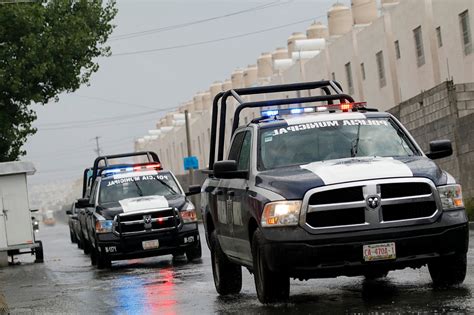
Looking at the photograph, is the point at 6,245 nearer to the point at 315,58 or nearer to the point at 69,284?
the point at 69,284

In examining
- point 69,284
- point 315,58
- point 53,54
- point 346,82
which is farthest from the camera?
point 315,58

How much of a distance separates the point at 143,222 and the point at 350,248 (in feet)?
38.8

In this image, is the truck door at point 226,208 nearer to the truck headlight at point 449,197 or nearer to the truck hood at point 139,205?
the truck headlight at point 449,197

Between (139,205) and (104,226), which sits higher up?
(139,205)

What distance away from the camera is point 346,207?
11.2 metres

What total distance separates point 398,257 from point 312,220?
89 centimetres

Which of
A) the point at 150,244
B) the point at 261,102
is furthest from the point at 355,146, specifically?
the point at 150,244

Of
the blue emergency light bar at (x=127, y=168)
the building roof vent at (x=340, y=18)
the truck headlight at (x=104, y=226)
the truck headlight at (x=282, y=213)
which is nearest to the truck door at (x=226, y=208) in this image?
the truck headlight at (x=282, y=213)

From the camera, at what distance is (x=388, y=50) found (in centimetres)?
5322

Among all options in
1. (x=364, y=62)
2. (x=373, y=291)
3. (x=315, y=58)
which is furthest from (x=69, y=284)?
(x=315, y=58)

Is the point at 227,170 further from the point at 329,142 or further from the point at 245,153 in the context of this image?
the point at 329,142

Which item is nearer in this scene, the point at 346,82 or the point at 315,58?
the point at 346,82

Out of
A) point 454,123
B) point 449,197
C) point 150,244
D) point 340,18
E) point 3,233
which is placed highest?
point 340,18

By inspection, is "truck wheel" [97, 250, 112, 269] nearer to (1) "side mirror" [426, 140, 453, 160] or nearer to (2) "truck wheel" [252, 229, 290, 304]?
(2) "truck wheel" [252, 229, 290, 304]
